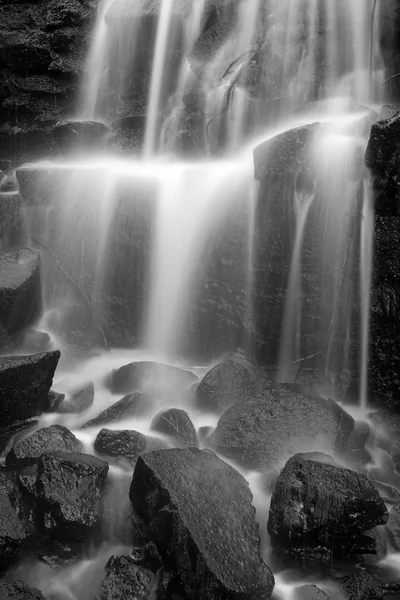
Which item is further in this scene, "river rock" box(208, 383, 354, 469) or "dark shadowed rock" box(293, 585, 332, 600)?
"river rock" box(208, 383, 354, 469)

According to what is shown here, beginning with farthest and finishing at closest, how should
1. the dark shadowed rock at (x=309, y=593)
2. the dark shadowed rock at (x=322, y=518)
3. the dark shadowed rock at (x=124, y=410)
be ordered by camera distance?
the dark shadowed rock at (x=124, y=410), the dark shadowed rock at (x=322, y=518), the dark shadowed rock at (x=309, y=593)

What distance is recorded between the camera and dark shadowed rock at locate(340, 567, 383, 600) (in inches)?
152

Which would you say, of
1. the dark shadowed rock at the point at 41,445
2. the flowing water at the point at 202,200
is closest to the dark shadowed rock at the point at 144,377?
the flowing water at the point at 202,200

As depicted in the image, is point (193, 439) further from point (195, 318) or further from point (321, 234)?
point (321, 234)

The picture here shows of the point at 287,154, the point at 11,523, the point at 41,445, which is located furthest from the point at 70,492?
the point at 287,154

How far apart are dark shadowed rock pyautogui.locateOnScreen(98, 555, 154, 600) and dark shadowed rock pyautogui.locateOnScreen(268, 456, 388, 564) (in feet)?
3.95

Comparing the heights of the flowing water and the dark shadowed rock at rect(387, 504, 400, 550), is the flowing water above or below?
above

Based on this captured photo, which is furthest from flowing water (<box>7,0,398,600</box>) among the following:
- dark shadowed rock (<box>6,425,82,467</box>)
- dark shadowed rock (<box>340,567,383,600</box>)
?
dark shadowed rock (<box>6,425,82,467</box>)

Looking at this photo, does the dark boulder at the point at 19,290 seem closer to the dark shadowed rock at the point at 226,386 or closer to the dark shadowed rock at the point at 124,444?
the dark shadowed rock at the point at 124,444

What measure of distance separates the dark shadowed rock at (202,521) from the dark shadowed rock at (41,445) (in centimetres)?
98

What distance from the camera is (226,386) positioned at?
6617 millimetres

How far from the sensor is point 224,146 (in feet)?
35.7

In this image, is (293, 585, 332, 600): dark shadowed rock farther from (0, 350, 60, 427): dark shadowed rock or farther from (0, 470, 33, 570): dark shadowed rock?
(0, 350, 60, 427): dark shadowed rock

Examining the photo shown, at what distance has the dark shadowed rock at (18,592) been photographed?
360cm
